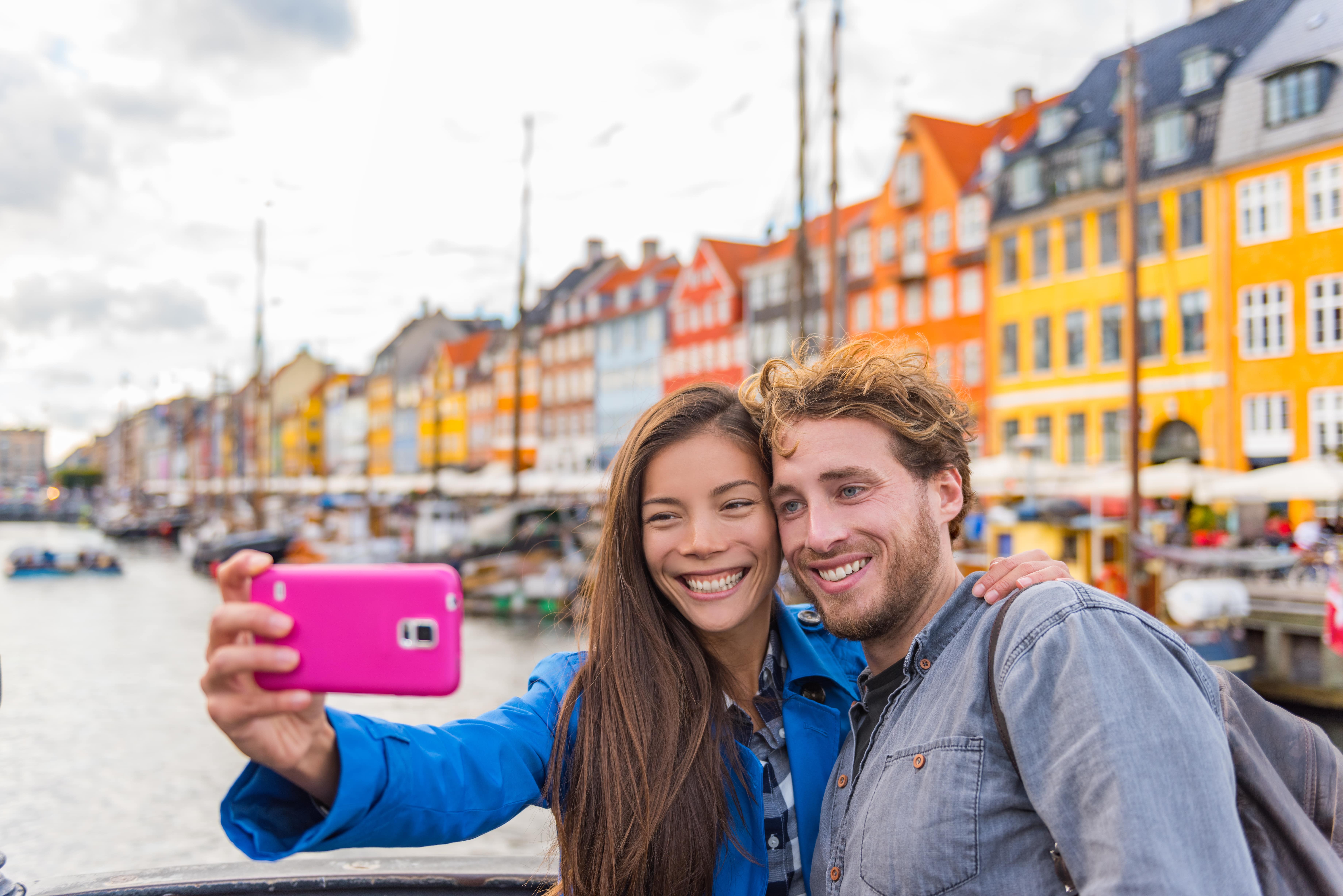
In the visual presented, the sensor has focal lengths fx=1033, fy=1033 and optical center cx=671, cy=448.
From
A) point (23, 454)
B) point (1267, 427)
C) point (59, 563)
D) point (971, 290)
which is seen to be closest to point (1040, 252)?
point (971, 290)

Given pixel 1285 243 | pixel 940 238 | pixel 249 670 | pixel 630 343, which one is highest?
pixel 940 238

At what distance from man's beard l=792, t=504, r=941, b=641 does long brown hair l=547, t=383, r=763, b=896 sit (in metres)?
0.39

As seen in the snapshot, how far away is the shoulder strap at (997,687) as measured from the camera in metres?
1.58

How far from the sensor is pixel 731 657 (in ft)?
8.13

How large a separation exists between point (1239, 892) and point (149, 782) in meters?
14.6

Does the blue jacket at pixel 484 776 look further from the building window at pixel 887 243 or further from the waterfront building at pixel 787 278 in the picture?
the building window at pixel 887 243

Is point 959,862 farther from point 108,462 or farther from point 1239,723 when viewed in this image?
point 108,462

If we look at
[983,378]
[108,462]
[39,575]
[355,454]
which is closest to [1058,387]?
[983,378]

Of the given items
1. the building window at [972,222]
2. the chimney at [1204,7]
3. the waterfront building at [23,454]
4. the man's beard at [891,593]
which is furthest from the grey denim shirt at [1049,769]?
the waterfront building at [23,454]

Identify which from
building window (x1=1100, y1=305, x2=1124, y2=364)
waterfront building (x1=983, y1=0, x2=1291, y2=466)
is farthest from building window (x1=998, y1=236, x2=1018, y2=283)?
building window (x1=1100, y1=305, x2=1124, y2=364)

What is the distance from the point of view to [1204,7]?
82.7 ft

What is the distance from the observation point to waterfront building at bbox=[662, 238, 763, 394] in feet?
151

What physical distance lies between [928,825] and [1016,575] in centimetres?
49

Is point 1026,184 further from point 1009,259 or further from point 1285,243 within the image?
point 1285,243
